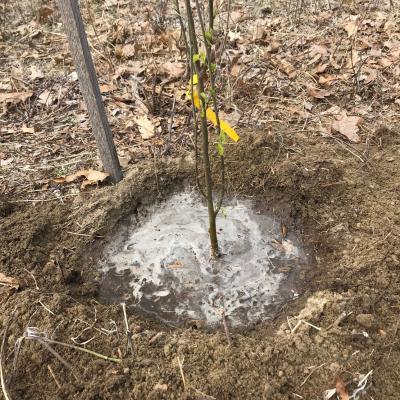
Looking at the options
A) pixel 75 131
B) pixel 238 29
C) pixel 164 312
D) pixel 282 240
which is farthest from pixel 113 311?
pixel 238 29

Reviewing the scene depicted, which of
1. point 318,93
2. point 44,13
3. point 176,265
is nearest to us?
point 176,265

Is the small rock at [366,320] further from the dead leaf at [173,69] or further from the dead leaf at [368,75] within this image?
the dead leaf at [173,69]

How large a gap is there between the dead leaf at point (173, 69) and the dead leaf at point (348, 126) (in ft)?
4.28

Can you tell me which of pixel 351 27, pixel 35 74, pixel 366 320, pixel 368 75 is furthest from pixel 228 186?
pixel 351 27

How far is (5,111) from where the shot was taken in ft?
10.7

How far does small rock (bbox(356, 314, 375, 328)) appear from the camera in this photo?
1741mm

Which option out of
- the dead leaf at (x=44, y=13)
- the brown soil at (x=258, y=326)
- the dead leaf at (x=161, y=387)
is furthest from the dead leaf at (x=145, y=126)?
the dead leaf at (x=44, y=13)

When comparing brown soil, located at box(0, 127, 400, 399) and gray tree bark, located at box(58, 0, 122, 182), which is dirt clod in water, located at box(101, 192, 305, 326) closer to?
brown soil, located at box(0, 127, 400, 399)

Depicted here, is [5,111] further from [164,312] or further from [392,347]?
[392,347]

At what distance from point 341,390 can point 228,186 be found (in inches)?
53.0

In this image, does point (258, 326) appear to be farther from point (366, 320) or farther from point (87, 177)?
point (87, 177)

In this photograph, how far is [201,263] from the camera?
2.22 m

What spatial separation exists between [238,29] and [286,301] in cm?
308

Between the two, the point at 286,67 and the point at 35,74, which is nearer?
the point at 286,67
